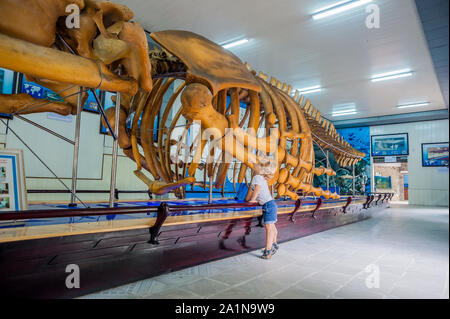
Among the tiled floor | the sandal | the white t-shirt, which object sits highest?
the white t-shirt

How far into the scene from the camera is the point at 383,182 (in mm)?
21250

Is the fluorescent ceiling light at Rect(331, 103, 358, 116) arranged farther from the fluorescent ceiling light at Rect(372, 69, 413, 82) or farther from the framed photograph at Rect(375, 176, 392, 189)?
the framed photograph at Rect(375, 176, 392, 189)

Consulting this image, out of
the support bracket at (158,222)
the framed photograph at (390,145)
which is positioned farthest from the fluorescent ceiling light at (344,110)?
the support bracket at (158,222)

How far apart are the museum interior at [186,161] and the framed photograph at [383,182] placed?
13.9m

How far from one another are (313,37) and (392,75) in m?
4.60

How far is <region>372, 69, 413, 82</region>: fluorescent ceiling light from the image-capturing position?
10.4 metres

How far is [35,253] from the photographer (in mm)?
1939

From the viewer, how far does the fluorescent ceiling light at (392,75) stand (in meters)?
10.4

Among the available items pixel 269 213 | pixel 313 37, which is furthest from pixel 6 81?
pixel 313 37

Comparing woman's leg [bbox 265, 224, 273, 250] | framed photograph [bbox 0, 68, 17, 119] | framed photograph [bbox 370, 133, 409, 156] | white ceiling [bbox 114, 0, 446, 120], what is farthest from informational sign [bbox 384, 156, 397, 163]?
framed photograph [bbox 0, 68, 17, 119]

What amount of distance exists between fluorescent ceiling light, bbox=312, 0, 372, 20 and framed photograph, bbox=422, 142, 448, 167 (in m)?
11.6

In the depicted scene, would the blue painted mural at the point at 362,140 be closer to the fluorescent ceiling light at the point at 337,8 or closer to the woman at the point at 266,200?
the fluorescent ceiling light at the point at 337,8

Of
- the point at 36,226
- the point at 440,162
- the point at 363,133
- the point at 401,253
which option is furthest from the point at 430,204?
the point at 36,226

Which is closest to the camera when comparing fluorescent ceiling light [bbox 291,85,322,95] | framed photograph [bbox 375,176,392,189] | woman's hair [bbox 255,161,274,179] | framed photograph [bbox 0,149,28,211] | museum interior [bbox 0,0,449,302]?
museum interior [bbox 0,0,449,302]
